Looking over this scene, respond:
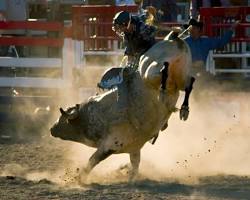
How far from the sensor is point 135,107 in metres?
8.12

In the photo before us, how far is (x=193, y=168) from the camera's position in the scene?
30.4 ft

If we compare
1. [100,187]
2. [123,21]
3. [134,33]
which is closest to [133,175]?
[100,187]

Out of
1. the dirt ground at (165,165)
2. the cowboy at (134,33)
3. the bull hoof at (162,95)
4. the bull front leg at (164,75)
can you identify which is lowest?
the dirt ground at (165,165)

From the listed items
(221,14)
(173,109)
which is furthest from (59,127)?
(221,14)

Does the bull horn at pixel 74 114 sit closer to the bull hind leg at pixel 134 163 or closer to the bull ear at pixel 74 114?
the bull ear at pixel 74 114

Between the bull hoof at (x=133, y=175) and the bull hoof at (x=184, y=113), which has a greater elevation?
the bull hoof at (x=184, y=113)

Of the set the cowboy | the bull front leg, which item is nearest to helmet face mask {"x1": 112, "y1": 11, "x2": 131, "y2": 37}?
the cowboy

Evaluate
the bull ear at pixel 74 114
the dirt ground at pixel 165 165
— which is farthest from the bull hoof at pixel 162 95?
the bull ear at pixel 74 114

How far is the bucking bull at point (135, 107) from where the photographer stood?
7.58 metres

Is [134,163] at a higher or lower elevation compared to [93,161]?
lower

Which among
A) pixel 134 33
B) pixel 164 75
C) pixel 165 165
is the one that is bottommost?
pixel 165 165

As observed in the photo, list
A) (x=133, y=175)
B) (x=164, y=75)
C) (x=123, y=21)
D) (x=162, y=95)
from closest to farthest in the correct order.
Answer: (x=164, y=75) → (x=162, y=95) → (x=123, y=21) → (x=133, y=175)

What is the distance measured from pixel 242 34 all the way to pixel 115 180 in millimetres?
4250

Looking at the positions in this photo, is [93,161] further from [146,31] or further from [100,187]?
[146,31]
